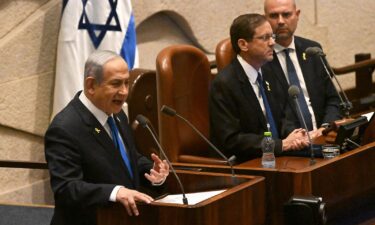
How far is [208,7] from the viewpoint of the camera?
6492 millimetres

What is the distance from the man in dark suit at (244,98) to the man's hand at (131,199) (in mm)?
1145

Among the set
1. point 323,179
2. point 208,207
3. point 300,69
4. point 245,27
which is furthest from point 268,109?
point 208,207

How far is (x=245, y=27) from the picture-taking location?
4.39 meters

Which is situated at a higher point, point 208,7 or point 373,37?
point 208,7

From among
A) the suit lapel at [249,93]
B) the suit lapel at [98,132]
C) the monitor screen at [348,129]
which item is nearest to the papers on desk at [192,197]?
the suit lapel at [98,132]

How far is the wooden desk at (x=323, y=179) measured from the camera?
3.53 metres

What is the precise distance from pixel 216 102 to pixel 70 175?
1187mm

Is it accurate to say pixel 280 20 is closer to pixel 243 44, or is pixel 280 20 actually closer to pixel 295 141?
pixel 243 44

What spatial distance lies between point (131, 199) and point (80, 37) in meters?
2.33

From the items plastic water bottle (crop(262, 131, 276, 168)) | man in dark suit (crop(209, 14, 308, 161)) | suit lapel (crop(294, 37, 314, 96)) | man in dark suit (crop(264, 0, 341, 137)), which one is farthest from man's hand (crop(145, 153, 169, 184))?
suit lapel (crop(294, 37, 314, 96))

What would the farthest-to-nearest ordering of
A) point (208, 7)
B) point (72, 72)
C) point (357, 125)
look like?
1. point (208, 7)
2. point (72, 72)
3. point (357, 125)

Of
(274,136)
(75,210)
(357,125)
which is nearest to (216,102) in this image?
(274,136)

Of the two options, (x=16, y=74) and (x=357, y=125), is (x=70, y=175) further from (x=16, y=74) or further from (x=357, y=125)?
(x=16, y=74)

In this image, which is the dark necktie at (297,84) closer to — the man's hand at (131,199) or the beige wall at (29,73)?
the beige wall at (29,73)
